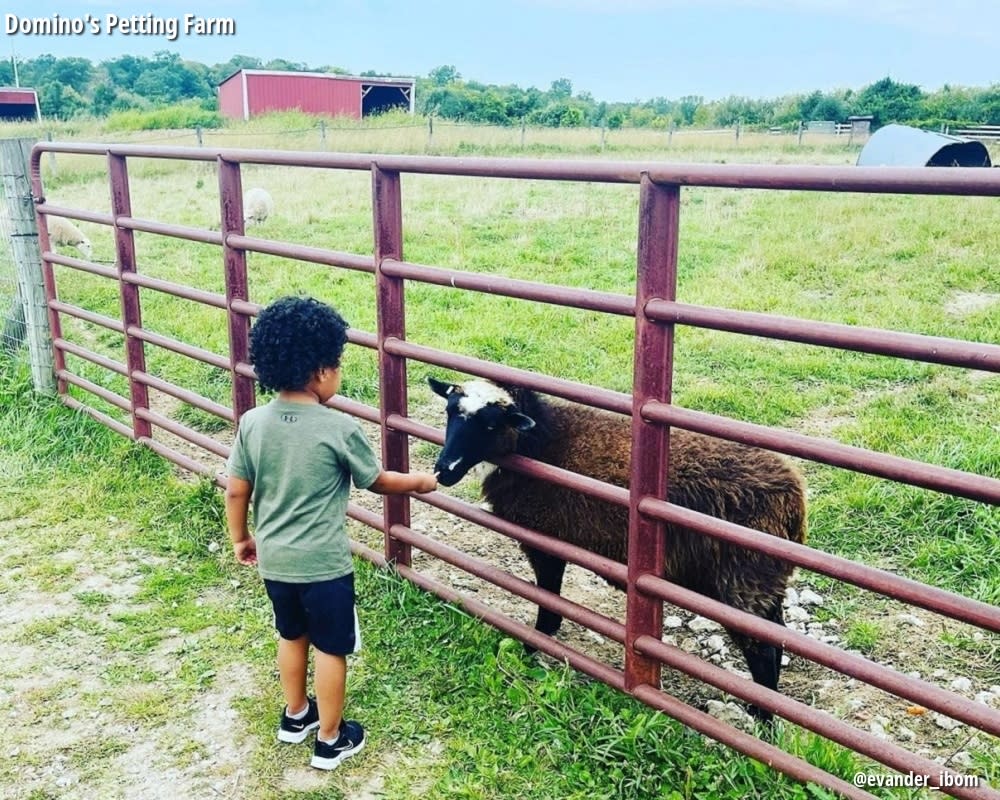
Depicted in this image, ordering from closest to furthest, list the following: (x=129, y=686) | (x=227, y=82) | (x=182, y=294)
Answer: (x=129, y=686) < (x=182, y=294) < (x=227, y=82)

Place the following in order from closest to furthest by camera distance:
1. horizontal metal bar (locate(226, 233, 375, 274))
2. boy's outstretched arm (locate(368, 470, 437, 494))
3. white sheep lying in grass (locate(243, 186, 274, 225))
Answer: boy's outstretched arm (locate(368, 470, 437, 494)), horizontal metal bar (locate(226, 233, 375, 274)), white sheep lying in grass (locate(243, 186, 274, 225))

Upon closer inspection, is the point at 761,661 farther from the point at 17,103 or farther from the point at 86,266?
the point at 17,103

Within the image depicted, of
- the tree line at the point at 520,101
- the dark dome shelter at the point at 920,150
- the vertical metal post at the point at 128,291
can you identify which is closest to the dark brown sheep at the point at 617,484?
the vertical metal post at the point at 128,291

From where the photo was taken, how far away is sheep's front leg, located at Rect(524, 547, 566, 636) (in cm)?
405

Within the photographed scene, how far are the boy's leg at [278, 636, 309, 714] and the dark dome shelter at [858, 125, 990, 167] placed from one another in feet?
57.4

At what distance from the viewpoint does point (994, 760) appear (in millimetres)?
3197

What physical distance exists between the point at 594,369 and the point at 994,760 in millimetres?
4527

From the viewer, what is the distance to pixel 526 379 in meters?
3.51

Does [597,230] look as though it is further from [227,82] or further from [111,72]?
[111,72]

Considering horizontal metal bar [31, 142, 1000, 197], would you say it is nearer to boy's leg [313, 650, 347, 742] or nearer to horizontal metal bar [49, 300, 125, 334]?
boy's leg [313, 650, 347, 742]

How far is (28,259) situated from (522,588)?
4.83 m

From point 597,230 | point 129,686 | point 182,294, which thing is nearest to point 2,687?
point 129,686

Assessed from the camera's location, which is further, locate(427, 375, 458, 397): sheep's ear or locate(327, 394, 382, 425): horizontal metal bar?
locate(327, 394, 382, 425): horizontal metal bar

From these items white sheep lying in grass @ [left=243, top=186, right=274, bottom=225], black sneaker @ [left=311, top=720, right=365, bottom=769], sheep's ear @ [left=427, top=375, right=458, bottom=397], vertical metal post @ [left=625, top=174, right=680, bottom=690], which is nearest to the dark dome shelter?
white sheep lying in grass @ [left=243, top=186, right=274, bottom=225]
